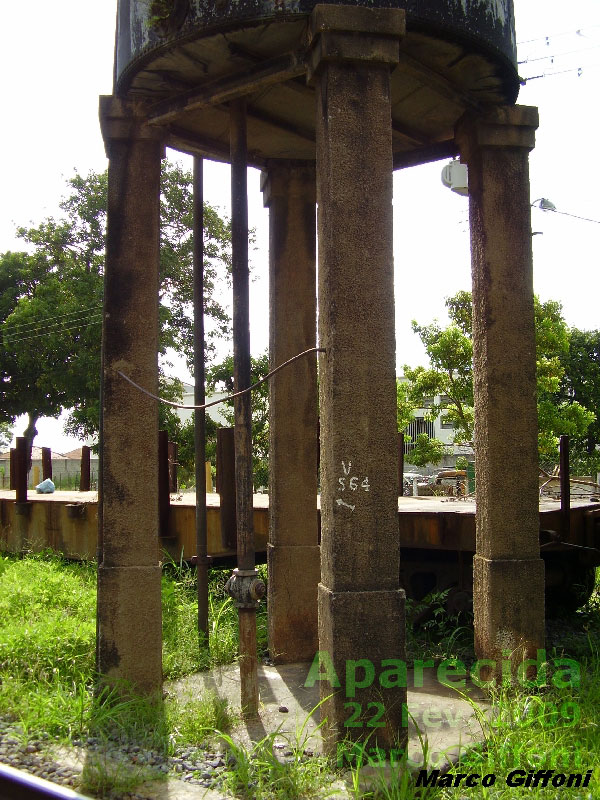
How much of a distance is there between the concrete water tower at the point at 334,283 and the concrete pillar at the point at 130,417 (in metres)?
0.01

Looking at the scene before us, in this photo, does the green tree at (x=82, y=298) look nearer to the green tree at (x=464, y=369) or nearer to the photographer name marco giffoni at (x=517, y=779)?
the green tree at (x=464, y=369)

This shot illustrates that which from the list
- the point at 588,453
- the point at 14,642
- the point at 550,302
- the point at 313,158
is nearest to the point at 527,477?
the point at 313,158

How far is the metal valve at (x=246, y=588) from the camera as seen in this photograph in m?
4.97

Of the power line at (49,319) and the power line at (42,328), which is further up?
the power line at (49,319)

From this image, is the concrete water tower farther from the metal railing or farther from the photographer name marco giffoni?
the metal railing

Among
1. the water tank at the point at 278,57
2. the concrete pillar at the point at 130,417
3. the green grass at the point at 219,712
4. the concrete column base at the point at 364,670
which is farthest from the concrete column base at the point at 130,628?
the water tank at the point at 278,57

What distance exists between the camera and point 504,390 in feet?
18.2

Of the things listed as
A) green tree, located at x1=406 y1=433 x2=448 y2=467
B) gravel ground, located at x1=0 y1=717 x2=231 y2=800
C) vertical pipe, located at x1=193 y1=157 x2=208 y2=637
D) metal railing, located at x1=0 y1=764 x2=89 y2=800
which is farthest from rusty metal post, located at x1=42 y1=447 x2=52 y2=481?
metal railing, located at x1=0 y1=764 x2=89 y2=800

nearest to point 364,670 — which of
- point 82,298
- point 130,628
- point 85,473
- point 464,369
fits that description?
point 130,628

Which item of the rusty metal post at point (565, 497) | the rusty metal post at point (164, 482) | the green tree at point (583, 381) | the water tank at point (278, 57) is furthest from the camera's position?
the green tree at point (583, 381)

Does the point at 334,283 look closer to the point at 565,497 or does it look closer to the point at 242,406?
the point at 242,406

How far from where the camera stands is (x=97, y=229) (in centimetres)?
2634

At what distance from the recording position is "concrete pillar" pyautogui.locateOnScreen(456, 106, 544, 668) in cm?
540

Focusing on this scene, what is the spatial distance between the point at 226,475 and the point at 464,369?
13.4 metres
